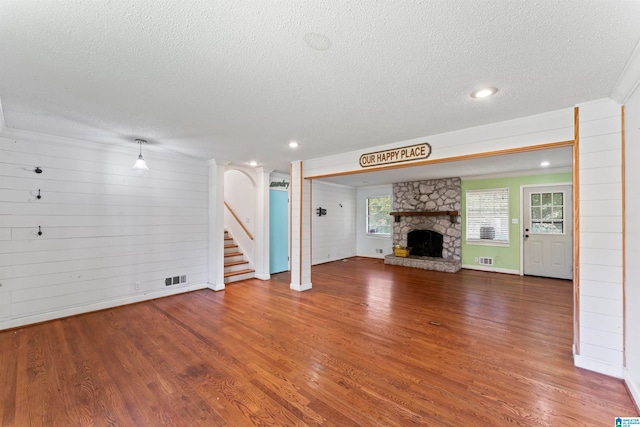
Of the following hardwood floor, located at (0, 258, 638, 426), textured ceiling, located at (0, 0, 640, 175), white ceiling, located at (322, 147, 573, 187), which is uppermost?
textured ceiling, located at (0, 0, 640, 175)

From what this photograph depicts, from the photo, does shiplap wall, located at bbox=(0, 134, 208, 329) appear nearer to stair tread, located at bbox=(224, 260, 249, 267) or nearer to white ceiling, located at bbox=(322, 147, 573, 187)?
stair tread, located at bbox=(224, 260, 249, 267)

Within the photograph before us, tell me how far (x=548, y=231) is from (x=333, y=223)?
524cm

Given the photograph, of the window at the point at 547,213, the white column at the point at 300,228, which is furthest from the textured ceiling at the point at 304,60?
the window at the point at 547,213

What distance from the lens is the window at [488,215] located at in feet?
20.7

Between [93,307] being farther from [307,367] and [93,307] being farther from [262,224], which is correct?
[307,367]

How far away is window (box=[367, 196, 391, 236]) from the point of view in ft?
27.6

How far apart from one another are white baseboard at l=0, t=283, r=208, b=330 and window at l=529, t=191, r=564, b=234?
7427 mm

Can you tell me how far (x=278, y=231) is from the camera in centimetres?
649

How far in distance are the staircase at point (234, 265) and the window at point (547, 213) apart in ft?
21.6

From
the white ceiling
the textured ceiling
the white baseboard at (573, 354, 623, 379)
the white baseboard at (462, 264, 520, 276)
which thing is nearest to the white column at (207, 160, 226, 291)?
the textured ceiling

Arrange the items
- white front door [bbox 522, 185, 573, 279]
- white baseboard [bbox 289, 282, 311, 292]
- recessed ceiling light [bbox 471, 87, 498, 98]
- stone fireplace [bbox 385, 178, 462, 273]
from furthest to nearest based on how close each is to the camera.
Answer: stone fireplace [bbox 385, 178, 462, 273] → white front door [bbox 522, 185, 573, 279] → white baseboard [bbox 289, 282, 311, 292] → recessed ceiling light [bbox 471, 87, 498, 98]

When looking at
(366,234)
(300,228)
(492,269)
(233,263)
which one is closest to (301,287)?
(300,228)

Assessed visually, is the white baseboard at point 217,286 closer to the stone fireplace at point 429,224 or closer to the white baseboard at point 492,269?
the stone fireplace at point 429,224

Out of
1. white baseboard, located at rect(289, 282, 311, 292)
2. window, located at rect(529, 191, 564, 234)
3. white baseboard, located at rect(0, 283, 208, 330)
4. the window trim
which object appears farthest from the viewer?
the window trim
